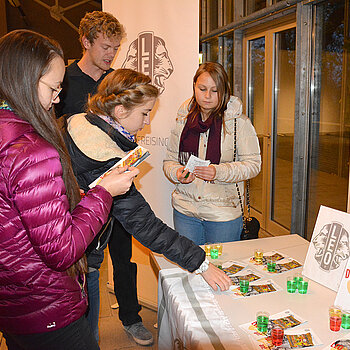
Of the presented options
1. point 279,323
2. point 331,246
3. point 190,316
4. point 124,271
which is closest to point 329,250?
point 331,246

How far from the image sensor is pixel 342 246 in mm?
1524

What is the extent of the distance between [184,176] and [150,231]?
84cm

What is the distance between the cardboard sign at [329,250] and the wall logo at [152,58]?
1657 millimetres

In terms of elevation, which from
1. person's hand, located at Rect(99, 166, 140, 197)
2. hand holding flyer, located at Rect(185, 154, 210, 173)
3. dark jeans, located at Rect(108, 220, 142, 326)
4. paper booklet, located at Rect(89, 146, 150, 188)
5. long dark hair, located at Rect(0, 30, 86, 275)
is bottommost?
dark jeans, located at Rect(108, 220, 142, 326)

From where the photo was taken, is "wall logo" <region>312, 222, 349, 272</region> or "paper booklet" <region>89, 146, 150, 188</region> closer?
"paper booklet" <region>89, 146, 150, 188</region>

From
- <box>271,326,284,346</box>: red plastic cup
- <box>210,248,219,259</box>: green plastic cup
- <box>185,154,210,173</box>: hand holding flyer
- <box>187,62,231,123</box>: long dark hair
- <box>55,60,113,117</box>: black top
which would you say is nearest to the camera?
<box>271,326,284,346</box>: red plastic cup

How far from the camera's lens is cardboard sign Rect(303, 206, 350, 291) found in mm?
1523

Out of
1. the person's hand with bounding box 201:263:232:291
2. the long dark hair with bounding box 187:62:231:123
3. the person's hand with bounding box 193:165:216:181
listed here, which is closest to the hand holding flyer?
the person's hand with bounding box 193:165:216:181

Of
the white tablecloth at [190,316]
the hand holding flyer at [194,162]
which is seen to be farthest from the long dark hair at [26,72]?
the hand holding flyer at [194,162]

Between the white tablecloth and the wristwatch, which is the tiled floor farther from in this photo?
the wristwatch

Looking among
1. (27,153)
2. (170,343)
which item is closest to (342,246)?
(170,343)

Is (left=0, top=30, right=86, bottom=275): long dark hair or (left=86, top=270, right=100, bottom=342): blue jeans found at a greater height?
(left=0, top=30, right=86, bottom=275): long dark hair

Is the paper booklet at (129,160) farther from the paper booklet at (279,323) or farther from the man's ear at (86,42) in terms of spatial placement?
the man's ear at (86,42)

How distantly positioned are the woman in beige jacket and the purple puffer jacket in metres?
1.18
